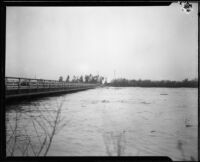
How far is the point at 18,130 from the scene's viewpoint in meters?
4.99

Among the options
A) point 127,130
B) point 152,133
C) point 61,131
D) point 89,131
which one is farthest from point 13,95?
point 152,133

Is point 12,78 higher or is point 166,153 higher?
point 12,78

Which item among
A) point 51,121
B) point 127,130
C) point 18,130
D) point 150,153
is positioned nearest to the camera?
point 150,153

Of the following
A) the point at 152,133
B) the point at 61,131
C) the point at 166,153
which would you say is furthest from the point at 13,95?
the point at 166,153

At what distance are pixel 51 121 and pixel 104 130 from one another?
2142 mm

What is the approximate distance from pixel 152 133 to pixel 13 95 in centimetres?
667

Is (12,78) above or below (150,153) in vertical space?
above

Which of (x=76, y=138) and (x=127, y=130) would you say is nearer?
(x=76, y=138)

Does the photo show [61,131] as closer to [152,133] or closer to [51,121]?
[51,121]
